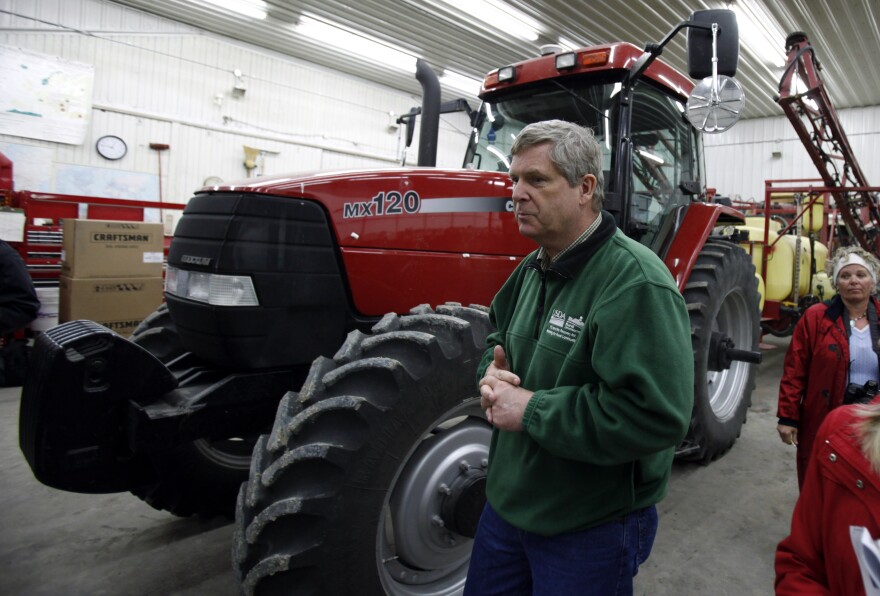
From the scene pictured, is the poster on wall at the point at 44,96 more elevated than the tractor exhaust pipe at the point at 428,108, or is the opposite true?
the poster on wall at the point at 44,96

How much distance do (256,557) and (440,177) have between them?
4.91 feet

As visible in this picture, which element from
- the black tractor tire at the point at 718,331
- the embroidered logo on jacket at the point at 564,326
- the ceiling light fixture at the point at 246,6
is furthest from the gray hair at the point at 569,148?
the ceiling light fixture at the point at 246,6

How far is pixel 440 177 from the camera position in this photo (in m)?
2.27

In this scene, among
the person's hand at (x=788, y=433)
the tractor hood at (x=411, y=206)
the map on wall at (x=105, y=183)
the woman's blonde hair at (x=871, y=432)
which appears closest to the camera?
the woman's blonde hair at (x=871, y=432)

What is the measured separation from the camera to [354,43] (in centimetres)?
1004

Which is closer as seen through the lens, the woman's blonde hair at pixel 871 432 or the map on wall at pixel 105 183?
the woman's blonde hair at pixel 871 432

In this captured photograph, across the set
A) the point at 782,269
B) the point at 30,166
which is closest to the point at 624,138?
the point at 782,269

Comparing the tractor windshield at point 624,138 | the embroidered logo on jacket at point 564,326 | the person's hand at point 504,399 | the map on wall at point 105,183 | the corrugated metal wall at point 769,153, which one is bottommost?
the person's hand at point 504,399

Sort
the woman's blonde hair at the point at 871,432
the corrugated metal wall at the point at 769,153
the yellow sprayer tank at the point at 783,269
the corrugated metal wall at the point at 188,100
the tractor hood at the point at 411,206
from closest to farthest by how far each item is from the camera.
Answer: the woman's blonde hair at the point at 871,432 < the tractor hood at the point at 411,206 < the yellow sprayer tank at the point at 783,269 < the corrugated metal wall at the point at 188,100 < the corrugated metal wall at the point at 769,153

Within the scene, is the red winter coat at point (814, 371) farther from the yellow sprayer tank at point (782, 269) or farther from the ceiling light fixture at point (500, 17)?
the ceiling light fixture at point (500, 17)

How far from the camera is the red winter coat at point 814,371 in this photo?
7.74ft

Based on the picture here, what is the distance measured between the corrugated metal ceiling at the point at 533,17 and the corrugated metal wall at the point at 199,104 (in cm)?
44

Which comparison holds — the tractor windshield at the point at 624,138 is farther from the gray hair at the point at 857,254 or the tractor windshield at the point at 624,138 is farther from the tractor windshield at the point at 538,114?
the gray hair at the point at 857,254

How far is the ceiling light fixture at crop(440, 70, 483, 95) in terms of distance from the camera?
11.2 m
